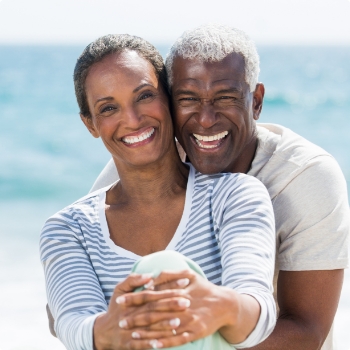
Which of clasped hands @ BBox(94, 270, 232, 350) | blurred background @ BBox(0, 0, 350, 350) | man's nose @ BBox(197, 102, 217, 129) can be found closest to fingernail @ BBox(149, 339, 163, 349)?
clasped hands @ BBox(94, 270, 232, 350)

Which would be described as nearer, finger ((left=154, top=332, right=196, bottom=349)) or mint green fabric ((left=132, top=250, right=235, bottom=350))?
finger ((left=154, top=332, right=196, bottom=349))

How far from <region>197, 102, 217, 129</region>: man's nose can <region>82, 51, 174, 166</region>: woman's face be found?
17cm

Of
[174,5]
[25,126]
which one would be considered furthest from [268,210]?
[174,5]

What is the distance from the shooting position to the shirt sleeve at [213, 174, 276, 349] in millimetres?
2254

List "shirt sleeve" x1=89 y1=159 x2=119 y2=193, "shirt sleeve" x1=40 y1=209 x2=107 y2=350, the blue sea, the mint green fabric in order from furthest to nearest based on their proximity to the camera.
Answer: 1. the blue sea
2. "shirt sleeve" x1=89 y1=159 x2=119 y2=193
3. "shirt sleeve" x1=40 y1=209 x2=107 y2=350
4. the mint green fabric

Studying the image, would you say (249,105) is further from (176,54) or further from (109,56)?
(109,56)

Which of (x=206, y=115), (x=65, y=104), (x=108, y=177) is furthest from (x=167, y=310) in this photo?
(x=65, y=104)

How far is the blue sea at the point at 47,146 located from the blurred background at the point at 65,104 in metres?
0.02

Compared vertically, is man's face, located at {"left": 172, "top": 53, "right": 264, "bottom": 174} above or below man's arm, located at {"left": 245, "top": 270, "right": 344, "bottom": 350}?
above

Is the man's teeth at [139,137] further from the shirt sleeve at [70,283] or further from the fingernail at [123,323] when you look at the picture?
the fingernail at [123,323]

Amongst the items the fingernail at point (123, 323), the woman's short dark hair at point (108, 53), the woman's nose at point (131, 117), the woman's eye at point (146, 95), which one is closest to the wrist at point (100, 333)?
the fingernail at point (123, 323)

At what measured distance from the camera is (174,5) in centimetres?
2770

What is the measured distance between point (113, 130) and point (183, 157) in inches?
28.8

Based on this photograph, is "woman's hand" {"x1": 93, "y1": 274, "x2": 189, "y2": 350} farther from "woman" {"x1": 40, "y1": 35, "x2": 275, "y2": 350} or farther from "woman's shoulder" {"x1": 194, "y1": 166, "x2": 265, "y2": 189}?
"woman's shoulder" {"x1": 194, "y1": 166, "x2": 265, "y2": 189}
